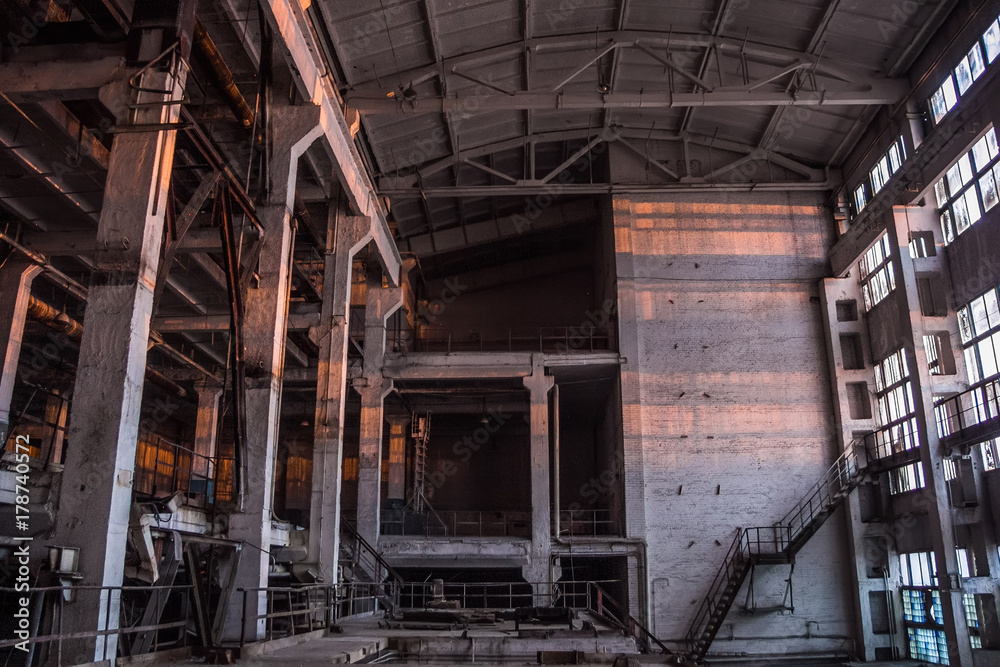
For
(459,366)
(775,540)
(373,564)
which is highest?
(459,366)

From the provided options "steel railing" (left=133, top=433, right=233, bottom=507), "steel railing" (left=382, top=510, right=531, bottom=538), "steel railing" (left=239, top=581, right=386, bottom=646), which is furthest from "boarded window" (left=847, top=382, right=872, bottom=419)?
"steel railing" (left=133, top=433, right=233, bottom=507)

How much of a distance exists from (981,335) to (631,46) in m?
12.1

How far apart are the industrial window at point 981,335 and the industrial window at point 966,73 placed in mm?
4946

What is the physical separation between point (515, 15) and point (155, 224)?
1384 centimetres

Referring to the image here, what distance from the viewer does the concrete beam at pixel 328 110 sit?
578 inches

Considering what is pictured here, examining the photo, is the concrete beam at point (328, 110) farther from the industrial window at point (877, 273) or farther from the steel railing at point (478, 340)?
the industrial window at point (877, 273)

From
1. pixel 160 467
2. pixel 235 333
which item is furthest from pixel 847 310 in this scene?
pixel 160 467

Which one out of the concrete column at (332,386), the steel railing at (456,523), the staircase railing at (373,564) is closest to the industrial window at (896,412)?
the steel railing at (456,523)

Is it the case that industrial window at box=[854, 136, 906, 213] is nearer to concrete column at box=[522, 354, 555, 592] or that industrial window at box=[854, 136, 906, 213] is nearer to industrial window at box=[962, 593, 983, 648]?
industrial window at box=[962, 593, 983, 648]

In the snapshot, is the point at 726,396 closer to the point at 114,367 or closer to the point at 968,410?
the point at 968,410

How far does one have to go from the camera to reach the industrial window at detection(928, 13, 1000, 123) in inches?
714

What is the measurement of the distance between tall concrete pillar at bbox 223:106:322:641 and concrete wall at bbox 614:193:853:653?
13.1 m

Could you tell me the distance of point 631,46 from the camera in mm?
22672

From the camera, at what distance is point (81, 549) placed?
895 centimetres
